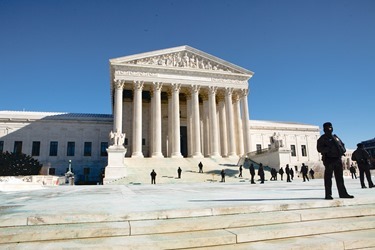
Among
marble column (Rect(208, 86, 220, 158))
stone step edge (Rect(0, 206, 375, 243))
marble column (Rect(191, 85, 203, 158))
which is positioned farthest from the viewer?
marble column (Rect(208, 86, 220, 158))

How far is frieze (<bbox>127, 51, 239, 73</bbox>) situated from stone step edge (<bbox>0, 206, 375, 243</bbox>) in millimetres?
40515

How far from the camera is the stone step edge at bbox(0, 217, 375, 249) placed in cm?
350

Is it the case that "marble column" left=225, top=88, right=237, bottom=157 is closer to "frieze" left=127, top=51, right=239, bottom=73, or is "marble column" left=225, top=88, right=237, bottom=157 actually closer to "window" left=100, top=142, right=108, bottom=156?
"frieze" left=127, top=51, right=239, bottom=73

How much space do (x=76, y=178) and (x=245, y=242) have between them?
46958 mm

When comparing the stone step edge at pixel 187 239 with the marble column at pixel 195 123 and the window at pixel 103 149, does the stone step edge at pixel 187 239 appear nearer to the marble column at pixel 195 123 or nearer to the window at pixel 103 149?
the marble column at pixel 195 123

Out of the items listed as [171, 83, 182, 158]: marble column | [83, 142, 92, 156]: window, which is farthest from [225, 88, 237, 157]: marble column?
[83, 142, 92, 156]: window

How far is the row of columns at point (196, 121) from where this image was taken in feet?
134

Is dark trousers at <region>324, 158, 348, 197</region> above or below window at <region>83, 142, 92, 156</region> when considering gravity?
below

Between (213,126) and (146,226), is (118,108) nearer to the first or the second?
(213,126)

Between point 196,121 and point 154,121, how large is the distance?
A: 268 inches

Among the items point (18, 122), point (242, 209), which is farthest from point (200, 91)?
point (242, 209)

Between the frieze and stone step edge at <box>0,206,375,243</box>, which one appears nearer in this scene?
stone step edge at <box>0,206,375,243</box>

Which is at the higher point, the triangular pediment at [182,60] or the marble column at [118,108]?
the triangular pediment at [182,60]

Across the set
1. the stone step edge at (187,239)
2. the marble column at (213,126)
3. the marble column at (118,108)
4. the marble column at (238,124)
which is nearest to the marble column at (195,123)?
the marble column at (213,126)
